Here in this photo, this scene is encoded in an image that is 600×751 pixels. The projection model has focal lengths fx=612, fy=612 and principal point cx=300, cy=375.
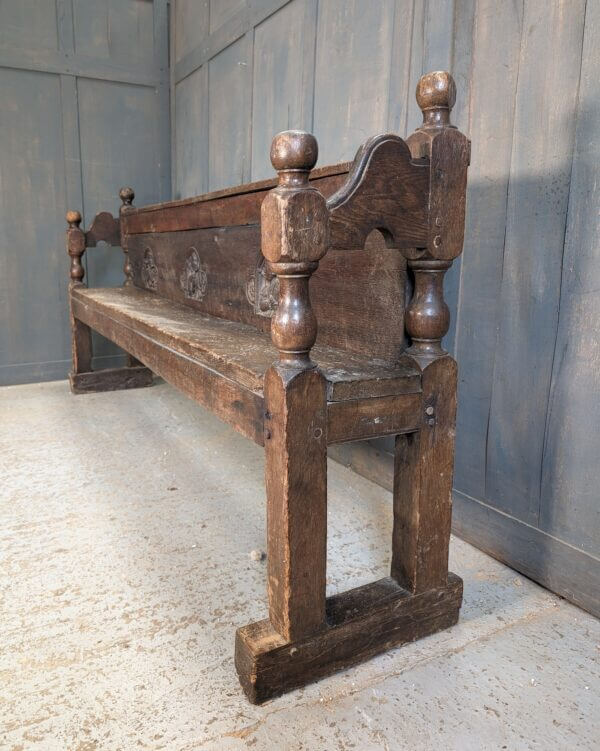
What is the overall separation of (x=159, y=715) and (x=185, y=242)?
1.86m

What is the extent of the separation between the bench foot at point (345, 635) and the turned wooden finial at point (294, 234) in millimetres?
546

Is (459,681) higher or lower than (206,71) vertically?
lower

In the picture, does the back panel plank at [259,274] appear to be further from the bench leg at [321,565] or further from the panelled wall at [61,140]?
the panelled wall at [61,140]


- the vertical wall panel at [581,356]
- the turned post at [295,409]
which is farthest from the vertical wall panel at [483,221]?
the turned post at [295,409]

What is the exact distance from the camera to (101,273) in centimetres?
387

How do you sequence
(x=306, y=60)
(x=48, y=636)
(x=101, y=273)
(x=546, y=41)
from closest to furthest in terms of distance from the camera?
(x=48, y=636) → (x=546, y=41) → (x=306, y=60) → (x=101, y=273)

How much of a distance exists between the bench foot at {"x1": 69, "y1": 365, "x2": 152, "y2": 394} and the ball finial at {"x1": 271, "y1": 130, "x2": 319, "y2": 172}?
2677mm

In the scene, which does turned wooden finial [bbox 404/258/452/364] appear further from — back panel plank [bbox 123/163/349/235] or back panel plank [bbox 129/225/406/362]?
back panel plank [bbox 123/163/349/235]

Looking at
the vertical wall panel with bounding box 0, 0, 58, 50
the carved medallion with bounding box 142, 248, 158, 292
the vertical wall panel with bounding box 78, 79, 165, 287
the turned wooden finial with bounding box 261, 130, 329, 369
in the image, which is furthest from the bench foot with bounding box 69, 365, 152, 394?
the turned wooden finial with bounding box 261, 130, 329, 369

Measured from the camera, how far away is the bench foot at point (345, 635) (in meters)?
1.16

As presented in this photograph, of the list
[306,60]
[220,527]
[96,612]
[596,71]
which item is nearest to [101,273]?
[306,60]

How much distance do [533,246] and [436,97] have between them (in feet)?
1.67

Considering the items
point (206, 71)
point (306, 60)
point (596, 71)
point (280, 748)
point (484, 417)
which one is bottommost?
point (280, 748)

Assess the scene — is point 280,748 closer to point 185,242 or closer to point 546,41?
point 546,41
